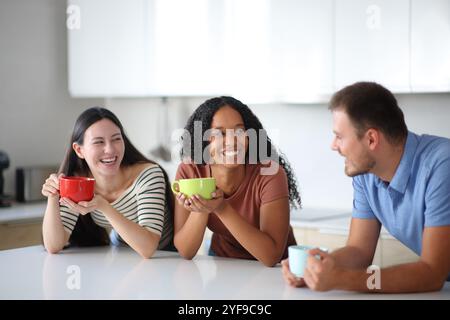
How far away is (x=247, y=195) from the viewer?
245 centimetres

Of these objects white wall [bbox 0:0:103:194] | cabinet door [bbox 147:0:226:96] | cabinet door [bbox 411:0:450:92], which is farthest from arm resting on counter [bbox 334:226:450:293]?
white wall [bbox 0:0:103:194]

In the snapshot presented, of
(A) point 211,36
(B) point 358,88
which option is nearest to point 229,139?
(B) point 358,88

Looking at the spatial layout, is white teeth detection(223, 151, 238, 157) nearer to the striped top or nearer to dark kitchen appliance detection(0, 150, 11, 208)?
the striped top

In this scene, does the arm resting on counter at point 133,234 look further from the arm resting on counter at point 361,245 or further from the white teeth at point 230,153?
the arm resting on counter at point 361,245

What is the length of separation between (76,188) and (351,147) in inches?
34.8

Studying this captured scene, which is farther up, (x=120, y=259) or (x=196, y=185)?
(x=196, y=185)

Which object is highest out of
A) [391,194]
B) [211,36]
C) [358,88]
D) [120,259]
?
[211,36]

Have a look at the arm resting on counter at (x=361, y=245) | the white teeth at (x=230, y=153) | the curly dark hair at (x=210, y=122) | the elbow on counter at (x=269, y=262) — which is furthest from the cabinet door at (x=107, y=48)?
the arm resting on counter at (x=361, y=245)

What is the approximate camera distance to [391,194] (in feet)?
6.70

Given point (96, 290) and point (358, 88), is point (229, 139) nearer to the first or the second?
point (358, 88)

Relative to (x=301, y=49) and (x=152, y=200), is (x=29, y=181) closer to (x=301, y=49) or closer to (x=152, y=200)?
(x=301, y=49)

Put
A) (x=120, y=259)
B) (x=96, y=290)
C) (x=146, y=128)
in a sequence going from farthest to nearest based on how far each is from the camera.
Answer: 1. (x=146, y=128)
2. (x=120, y=259)
3. (x=96, y=290)

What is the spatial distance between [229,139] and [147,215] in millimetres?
395

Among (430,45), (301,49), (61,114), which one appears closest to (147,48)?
(61,114)
